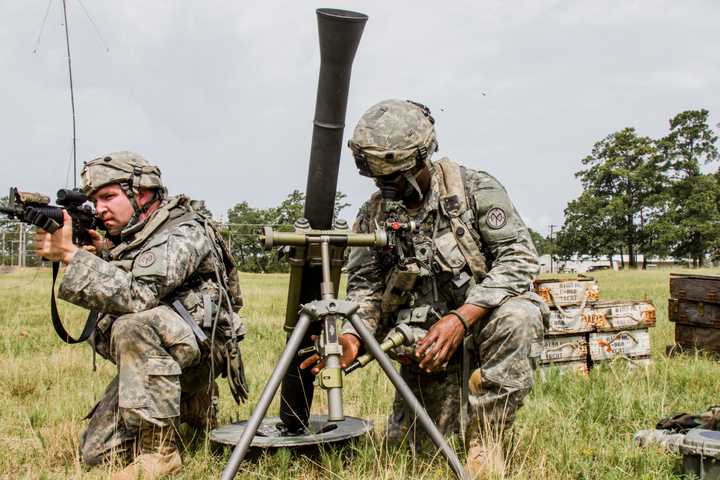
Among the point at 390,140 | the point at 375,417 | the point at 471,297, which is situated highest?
the point at 390,140

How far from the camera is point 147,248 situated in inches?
173

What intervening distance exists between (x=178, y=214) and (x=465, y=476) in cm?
254

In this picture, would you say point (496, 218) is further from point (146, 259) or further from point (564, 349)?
point (564, 349)

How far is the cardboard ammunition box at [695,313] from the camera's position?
793 cm

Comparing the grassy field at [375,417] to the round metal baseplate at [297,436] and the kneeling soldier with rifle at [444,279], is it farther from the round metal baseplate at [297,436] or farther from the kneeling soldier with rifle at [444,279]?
the kneeling soldier with rifle at [444,279]

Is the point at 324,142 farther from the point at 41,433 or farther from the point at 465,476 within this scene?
the point at 41,433

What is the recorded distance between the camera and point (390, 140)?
431cm

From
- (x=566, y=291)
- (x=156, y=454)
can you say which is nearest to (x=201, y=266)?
(x=156, y=454)

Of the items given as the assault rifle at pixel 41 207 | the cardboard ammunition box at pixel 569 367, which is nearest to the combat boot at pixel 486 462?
the assault rifle at pixel 41 207

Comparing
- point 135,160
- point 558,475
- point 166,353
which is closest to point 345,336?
point 166,353

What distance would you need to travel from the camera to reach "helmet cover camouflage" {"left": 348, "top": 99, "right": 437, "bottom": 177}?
4.32 metres

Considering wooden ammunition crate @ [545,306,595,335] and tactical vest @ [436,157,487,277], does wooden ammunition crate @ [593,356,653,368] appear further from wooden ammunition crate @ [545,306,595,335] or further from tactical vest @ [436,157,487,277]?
tactical vest @ [436,157,487,277]

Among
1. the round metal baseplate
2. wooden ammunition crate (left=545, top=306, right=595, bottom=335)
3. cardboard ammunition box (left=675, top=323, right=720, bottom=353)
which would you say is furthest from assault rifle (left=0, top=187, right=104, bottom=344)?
cardboard ammunition box (left=675, top=323, right=720, bottom=353)

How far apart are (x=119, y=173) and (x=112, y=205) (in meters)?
0.22
